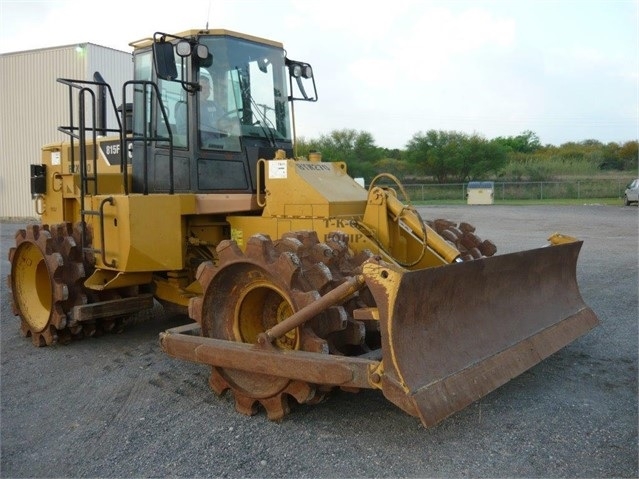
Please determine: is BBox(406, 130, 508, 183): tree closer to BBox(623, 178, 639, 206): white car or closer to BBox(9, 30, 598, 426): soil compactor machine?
BBox(623, 178, 639, 206): white car

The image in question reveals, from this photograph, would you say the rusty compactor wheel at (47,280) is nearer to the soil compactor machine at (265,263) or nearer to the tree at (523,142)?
the soil compactor machine at (265,263)

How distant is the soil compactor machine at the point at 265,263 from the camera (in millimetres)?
4102

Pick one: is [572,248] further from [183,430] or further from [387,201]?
[183,430]

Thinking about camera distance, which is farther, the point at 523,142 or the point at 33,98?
the point at 523,142

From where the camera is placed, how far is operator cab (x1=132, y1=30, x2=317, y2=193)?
5980 mm

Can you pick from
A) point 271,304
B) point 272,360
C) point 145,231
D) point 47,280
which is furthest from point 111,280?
point 272,360

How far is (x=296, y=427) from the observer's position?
4379mm

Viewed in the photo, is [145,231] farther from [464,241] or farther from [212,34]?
[464,241]

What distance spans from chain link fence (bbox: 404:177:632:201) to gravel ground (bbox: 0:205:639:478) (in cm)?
3236

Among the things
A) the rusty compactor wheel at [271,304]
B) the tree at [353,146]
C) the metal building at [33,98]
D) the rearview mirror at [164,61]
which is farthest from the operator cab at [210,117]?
the tree at [353,146]

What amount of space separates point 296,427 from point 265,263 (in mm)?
1138

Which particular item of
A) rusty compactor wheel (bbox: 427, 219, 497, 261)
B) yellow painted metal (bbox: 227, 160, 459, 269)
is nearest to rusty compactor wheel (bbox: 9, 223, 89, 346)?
yellow painted metal (bbox: 227, 160, 459, 269)

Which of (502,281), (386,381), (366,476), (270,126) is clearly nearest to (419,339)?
(386,381)

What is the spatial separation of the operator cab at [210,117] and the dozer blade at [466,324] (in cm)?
258
